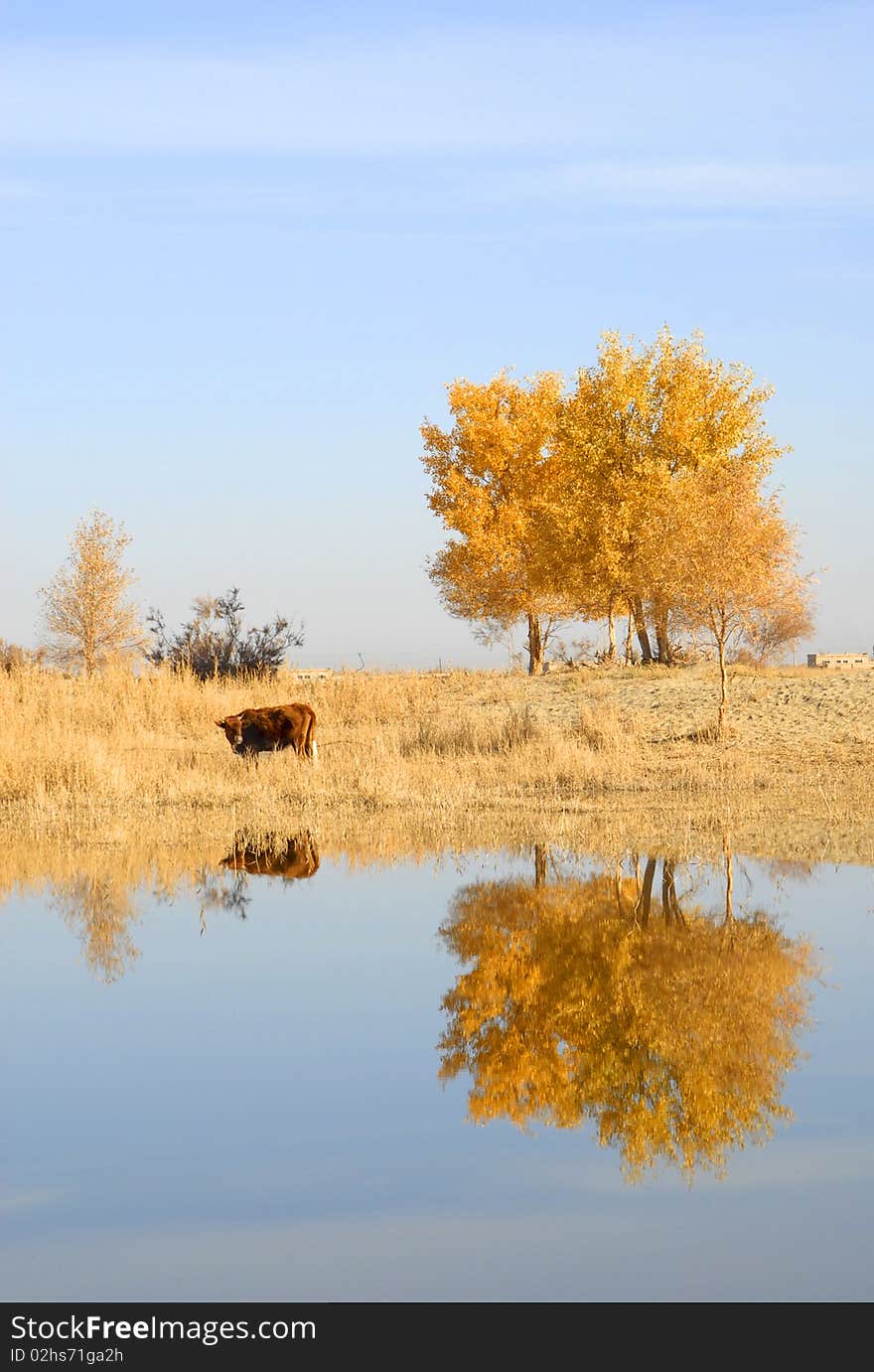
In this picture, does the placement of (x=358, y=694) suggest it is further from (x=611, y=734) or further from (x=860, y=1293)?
(x=860, y=1293)

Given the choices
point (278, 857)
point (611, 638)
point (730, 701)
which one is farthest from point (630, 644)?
point (278, 857)

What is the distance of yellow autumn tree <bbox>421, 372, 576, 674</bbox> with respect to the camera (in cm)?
5103

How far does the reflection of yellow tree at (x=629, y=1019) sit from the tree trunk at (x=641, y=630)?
32.4 metres

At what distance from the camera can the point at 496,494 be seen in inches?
2055

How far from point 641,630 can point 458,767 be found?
75.1 ft

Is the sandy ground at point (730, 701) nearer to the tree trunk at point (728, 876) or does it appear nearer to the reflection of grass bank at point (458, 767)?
the reflection of grass bank at point (458, 767)

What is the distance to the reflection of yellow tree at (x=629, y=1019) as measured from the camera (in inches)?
271

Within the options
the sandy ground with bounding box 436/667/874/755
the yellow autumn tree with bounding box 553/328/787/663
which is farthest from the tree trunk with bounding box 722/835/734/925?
the yellow autumn tree with bounding box 553/328/787/663

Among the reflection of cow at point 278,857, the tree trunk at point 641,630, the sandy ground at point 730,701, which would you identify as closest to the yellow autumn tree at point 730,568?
the sandy ground at point 730,701

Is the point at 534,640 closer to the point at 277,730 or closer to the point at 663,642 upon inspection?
the point at 663,642

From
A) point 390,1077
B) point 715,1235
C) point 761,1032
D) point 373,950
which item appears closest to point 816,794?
point 373,950
